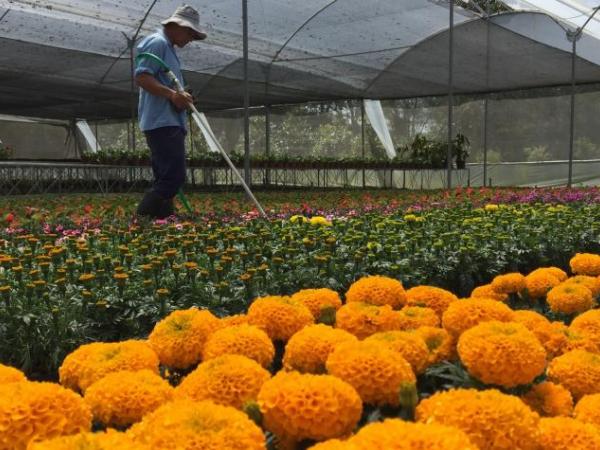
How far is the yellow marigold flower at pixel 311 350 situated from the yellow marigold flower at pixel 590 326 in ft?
2.34

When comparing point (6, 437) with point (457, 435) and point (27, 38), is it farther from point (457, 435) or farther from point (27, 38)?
point (27, 38)

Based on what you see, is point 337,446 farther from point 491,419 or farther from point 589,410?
point 589,410

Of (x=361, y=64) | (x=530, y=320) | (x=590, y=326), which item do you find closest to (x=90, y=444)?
(x=530, y=320)

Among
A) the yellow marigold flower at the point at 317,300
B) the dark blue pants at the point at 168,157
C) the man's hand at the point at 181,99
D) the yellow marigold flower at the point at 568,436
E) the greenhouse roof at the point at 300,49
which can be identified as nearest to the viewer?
the yellow marigold flower at the point at 568,436

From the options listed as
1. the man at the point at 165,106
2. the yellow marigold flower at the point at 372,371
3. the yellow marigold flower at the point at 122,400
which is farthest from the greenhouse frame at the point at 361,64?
the yellow marigold flower at the point at 122,400

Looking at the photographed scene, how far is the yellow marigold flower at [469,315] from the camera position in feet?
5.38

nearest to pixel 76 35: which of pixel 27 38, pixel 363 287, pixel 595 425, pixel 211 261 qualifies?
pixel 27 38

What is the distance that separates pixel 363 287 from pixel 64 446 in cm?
132

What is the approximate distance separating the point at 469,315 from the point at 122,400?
0.89 m

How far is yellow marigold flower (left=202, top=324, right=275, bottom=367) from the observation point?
57.2 inches

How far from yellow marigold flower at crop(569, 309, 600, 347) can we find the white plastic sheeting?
1986 cm

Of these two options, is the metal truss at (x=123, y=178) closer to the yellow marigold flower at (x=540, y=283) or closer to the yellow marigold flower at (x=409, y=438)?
the yellow marigold flower at (x=540, y=283)

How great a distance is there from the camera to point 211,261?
325cm

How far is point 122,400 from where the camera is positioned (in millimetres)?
1178
